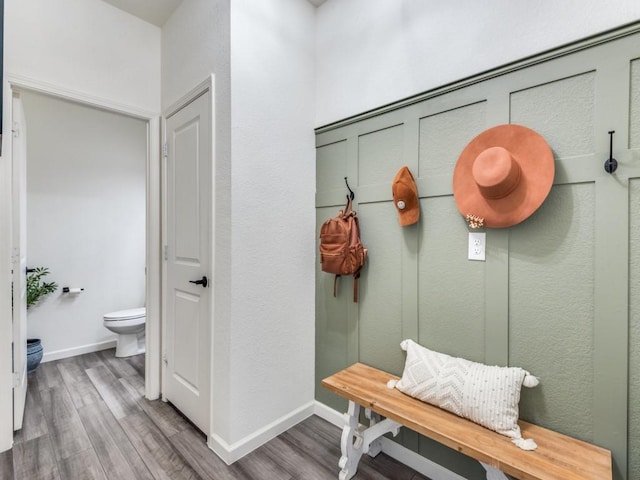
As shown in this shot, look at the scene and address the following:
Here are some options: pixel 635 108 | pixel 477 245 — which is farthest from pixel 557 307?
pixel 635 108

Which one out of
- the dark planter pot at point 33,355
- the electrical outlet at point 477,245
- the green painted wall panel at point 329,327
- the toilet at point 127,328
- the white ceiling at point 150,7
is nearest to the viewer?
the electrical outlet at point 477,245

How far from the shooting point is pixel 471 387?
1.30 metres

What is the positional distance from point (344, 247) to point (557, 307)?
40.3 inches

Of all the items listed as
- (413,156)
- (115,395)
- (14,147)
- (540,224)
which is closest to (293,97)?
(413,156)

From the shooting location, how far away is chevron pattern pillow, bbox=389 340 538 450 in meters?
1.22

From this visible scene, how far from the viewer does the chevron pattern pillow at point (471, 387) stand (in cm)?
122

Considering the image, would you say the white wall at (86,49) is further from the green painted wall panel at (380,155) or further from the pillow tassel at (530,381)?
the pillow tassel at (530,381)

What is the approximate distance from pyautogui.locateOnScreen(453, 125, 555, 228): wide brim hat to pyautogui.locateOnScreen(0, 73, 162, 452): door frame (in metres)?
2.13

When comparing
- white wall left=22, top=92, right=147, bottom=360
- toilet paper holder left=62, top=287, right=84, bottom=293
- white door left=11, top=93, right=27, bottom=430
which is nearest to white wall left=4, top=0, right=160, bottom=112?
white door left=11, top=93, right=27, bottom=430

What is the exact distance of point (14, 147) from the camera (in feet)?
6.06

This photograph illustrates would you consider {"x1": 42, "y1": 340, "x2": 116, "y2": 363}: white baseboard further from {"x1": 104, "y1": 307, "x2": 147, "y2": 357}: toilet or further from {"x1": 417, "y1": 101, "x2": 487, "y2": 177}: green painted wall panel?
{"x1": 417, "y1": 101, "x2": 487, "y2": 177}: green painted wall panel

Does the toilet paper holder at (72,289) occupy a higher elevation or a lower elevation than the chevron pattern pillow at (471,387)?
higher

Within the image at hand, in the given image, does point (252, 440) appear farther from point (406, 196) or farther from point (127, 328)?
point (127, 328)

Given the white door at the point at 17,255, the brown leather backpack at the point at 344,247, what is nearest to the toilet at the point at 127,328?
the white door at the point at 17,255
